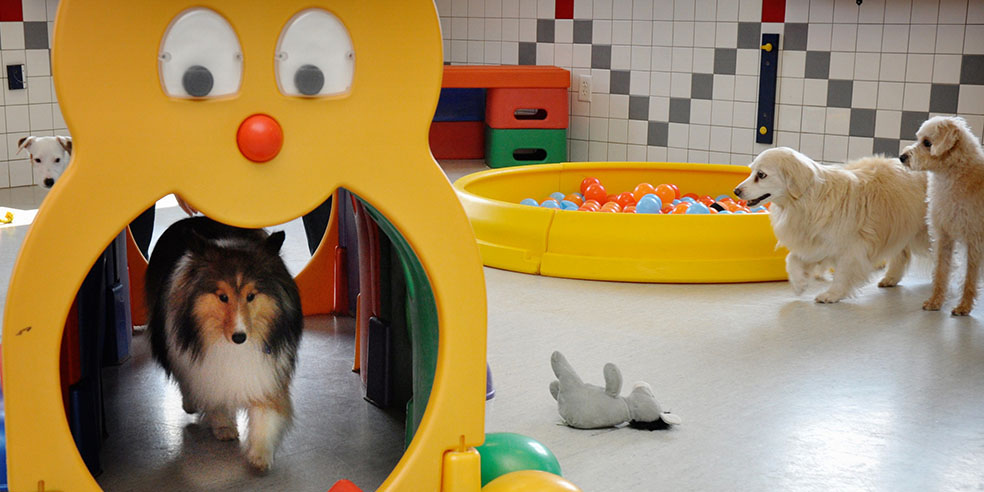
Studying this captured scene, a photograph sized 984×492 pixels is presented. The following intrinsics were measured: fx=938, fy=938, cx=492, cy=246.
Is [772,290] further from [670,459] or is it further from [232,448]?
[232,448]

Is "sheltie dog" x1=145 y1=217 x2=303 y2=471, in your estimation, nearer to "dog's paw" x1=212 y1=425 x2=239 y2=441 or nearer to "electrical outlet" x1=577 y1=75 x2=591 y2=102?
"dog's paw" x1=212 y1=425 x2=239 y2=441

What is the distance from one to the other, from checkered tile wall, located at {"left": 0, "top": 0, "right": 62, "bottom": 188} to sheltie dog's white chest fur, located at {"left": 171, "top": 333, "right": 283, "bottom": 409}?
12.6 ft

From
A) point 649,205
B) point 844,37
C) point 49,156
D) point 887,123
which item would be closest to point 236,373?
point 49,156

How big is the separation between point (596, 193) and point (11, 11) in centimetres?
317

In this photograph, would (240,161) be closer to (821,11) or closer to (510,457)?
(510,457)

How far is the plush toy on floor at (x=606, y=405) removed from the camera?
2033mm

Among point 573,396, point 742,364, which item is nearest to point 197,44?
point 573,396

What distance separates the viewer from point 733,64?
16.5 feet

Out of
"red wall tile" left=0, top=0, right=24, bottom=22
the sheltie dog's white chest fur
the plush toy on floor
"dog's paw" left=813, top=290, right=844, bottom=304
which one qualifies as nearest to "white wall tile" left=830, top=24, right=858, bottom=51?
"dog's paw" left=813, top=290, right=844, bottom=304

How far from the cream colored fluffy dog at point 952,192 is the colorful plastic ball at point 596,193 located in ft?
5.13

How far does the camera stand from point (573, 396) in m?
2.04

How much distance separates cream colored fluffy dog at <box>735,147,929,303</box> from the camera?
3.08m

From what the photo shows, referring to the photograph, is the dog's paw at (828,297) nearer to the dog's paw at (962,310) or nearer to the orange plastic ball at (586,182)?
the dog's paw at (962,310)

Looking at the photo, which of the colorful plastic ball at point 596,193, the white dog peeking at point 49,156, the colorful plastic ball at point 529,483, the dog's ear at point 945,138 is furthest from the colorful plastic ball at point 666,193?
the colorful plastic ball at point 529,483
